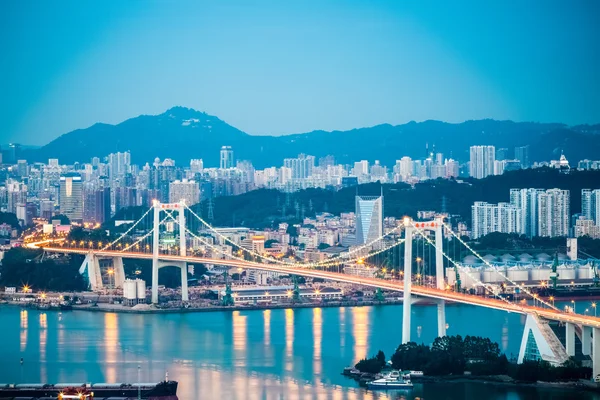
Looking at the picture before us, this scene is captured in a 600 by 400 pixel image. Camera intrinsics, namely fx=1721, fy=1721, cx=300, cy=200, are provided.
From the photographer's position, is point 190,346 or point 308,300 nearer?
point 190,346

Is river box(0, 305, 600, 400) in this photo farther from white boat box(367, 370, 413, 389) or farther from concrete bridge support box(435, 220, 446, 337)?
concrete bridge support box(435, 220, 446, 337)

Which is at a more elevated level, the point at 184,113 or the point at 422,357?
the point at 184,113

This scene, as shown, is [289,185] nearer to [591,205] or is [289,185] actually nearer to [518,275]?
[591,205]

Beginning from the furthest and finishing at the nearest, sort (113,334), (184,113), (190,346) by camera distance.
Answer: (184,113)
(113,334)
(190,346)

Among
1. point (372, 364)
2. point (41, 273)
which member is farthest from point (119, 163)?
point (372, 364)

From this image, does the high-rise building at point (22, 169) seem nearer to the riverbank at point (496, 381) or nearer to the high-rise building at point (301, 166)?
the high-rise building at point (301, 166)

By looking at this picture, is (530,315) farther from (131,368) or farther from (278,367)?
(131,368)

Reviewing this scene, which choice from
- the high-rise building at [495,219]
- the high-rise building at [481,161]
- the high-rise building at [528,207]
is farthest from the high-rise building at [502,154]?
the high-rise building at [495,219]

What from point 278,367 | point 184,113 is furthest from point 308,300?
point 184,113
